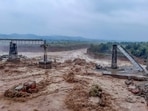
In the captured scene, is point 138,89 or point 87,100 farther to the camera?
point 138,89

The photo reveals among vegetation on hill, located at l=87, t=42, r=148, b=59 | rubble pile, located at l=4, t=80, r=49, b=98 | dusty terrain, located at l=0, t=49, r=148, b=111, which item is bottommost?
dusty terrain, located at l=0, t=49, r=148, b=111

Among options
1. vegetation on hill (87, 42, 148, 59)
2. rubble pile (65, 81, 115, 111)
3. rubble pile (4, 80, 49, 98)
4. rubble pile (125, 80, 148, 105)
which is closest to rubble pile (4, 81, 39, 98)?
rubble pile (4, 80, 49, 98)

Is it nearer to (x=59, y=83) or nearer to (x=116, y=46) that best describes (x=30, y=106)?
Answer: (x=59, y=83)

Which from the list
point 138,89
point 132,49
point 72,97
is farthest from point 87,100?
point 132,49

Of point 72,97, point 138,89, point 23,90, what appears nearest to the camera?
point 72,97

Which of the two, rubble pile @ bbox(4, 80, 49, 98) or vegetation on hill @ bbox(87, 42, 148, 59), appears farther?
vegetation on hill @ bbox(87, 42, 148, 59)

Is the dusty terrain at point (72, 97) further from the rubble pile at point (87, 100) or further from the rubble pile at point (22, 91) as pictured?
the rubble pile at point (22, 91)

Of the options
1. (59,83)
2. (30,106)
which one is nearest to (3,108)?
(30,106)

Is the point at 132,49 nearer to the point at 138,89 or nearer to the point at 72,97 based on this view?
the point at 138,89

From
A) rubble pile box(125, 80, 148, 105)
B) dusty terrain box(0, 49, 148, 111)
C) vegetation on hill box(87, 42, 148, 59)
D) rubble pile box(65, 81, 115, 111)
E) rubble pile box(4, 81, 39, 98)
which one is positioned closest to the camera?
rubble pile box(65, 81, 115, 111)

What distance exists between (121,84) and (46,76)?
22.9 ft

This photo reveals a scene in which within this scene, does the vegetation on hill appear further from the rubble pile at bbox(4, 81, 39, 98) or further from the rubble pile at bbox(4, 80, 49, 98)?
the rubble pile at bbox(4, 81, 39, 98)

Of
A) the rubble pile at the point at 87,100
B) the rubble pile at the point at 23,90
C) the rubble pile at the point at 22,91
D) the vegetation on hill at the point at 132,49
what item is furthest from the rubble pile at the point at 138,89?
the vegetation on hill at the point at 132,49

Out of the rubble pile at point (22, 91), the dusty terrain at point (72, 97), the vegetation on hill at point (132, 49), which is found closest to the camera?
the dusty terrain at point (72, 97)
